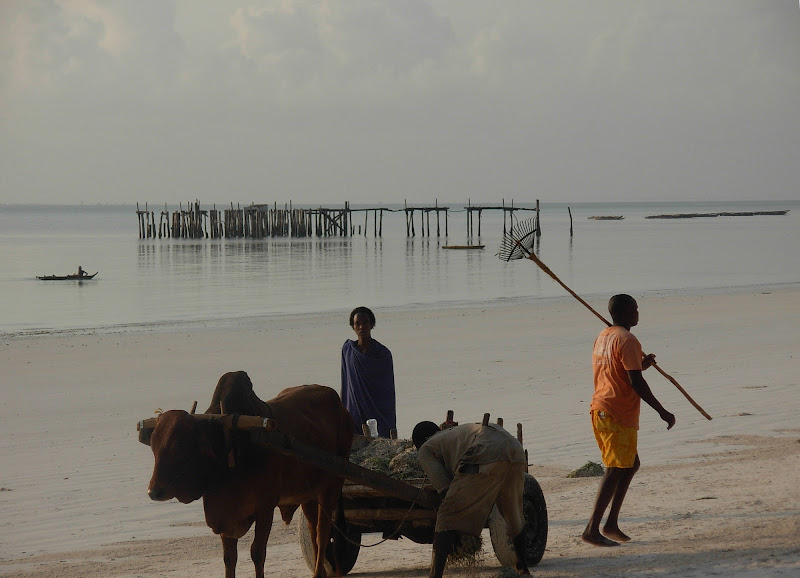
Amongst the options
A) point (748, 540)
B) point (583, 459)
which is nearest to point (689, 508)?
point (748, 540)

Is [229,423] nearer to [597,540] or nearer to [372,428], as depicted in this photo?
[372,428]

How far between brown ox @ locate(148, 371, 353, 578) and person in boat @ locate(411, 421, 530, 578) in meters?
0.62

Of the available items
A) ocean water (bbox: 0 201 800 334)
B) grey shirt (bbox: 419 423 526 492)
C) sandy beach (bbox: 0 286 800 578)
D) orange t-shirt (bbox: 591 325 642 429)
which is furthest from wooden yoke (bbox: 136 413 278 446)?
ocean water (bbox: 0 201 800 334)

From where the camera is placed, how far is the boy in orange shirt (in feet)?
19.9

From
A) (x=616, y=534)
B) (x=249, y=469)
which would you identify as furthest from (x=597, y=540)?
(x=249, y=469)

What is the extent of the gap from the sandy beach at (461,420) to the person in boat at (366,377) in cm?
89

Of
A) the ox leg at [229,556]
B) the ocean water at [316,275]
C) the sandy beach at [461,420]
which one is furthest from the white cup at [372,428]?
the ocean water at [316,275]

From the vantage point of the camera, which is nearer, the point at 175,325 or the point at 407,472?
the point at 407,472

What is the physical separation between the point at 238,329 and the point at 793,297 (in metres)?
15.1

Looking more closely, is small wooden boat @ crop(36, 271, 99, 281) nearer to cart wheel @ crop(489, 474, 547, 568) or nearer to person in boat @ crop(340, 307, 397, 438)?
person in boat @ crop(340, 307, 397, 438)

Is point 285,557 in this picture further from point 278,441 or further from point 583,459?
point 583,459

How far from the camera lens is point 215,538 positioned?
6.88 m

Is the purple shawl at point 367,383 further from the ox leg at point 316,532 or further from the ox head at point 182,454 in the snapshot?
the ox head at point 182,454

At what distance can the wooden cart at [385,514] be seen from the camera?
5066 mm
